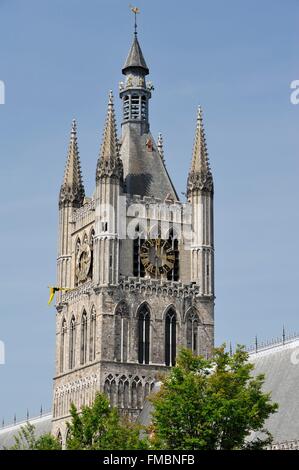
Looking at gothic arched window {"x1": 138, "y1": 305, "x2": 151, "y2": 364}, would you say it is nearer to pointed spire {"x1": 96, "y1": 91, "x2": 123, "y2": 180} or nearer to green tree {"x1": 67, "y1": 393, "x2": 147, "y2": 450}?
pointed spire {"x1": 96, "y1": 91, "x2": 123, "y2": 180}

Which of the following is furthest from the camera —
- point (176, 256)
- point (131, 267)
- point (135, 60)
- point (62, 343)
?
point (135, 60)

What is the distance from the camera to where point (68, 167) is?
10525 cm

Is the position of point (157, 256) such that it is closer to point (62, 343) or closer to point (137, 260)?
point (137, 260)

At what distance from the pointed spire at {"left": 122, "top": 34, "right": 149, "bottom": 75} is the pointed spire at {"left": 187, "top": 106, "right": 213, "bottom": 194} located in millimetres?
5812

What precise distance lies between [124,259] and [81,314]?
5.29 m

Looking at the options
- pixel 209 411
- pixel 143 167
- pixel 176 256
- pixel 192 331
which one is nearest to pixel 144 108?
pixel 143 167

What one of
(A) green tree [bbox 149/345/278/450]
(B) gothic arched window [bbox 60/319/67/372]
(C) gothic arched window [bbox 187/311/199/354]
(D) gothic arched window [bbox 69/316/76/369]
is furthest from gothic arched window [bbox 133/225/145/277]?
(A) green tree [bbox 149/345/278/450]

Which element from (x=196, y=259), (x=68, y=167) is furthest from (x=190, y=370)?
(x=68, y=167)

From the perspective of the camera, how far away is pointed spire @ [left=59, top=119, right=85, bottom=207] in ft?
342

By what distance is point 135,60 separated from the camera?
103688mm

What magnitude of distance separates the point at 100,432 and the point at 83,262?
2722 centimetres

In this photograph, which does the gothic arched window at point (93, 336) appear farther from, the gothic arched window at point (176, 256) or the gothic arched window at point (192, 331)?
the gothic arched window at point (192, 331)

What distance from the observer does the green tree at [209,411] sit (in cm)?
6519
